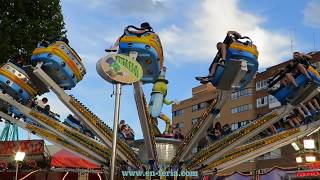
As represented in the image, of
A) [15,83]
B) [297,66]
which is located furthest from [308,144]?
[15,83]

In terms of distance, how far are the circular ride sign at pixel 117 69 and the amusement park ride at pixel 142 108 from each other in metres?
3.63

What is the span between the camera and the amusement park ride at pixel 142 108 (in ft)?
55.0

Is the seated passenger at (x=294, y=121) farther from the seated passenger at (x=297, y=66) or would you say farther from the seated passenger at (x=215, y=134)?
the seated passenger at (x=215, y=134)

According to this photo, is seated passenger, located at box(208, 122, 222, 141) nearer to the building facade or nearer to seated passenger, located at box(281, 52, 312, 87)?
seated passenger, located at box(281, 52, 312, 87)

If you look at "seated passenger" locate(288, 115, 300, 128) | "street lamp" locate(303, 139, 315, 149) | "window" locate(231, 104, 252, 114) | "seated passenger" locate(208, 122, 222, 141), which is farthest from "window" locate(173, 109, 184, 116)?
"seated passenger" locate(288, 115, 300, 128)

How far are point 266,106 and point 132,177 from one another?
42.8 m

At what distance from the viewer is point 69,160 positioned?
24312 mm

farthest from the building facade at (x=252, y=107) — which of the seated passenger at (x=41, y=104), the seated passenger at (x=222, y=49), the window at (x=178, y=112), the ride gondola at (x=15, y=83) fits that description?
the seated passenger at (x=222, y=49)

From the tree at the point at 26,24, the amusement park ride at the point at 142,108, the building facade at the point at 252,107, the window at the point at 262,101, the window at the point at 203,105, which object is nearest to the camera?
the amusement park ride at the point at 142,108

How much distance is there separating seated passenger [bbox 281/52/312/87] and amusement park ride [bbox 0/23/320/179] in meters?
0.25

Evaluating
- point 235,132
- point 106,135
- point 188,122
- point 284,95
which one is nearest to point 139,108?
point 106,135

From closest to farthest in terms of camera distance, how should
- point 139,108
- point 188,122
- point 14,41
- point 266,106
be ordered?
point 139,108 < point 14,41 < point 266,106 < point 188,122

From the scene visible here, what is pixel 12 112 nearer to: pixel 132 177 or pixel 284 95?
pixel 132 177

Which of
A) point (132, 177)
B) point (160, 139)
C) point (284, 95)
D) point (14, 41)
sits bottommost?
point (132, 177)
